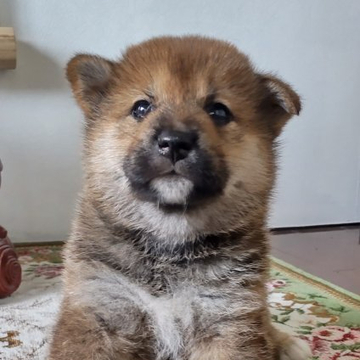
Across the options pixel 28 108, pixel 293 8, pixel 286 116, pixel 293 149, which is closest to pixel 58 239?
pixel 28 108

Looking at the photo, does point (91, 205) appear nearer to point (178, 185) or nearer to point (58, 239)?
point (178, 185)

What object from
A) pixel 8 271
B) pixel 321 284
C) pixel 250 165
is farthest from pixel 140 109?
pixel 321 284

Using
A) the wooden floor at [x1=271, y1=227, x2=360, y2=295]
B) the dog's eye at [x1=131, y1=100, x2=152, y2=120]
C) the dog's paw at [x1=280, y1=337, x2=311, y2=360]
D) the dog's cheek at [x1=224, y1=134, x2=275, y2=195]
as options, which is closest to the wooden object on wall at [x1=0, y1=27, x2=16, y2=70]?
the wooden floor at [x1=271, y1=227, x2=360, y2=295]

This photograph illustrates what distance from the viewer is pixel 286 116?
134 cm

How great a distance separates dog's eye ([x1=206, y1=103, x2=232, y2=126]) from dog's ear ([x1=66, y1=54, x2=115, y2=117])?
230 mm

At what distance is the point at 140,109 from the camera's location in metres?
1.23

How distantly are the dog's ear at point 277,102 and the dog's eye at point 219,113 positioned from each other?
0.12 meters

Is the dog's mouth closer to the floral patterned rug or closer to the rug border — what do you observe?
the floral patterned rug

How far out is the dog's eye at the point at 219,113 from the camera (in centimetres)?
121

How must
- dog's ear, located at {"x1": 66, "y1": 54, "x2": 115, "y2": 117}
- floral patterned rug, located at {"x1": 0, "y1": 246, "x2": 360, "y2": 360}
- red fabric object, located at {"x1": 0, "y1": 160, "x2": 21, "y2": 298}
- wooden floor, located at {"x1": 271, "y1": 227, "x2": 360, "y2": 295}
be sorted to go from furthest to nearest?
wooden floor, located at {"x1": 271, "y1": 227, "x2": 360, "y2": 295}
red fabric object, located at {"x1": 0, "y1": 160, "x2": 21, "y2": 298}
floral patterned rug, located at {"x1": 0, "y1": 246, "x2": 360, "y2": 360}
dog's ear, located at {"x1": 66, "y1": 54, "x2": 115, "y2": 117}

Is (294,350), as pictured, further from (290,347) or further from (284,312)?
(284,312)

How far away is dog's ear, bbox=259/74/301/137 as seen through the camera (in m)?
1.28

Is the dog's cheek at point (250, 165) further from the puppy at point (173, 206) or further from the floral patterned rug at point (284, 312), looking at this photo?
the floral patterned rug at point (284, 312)

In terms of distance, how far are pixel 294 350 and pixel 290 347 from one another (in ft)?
0.04
